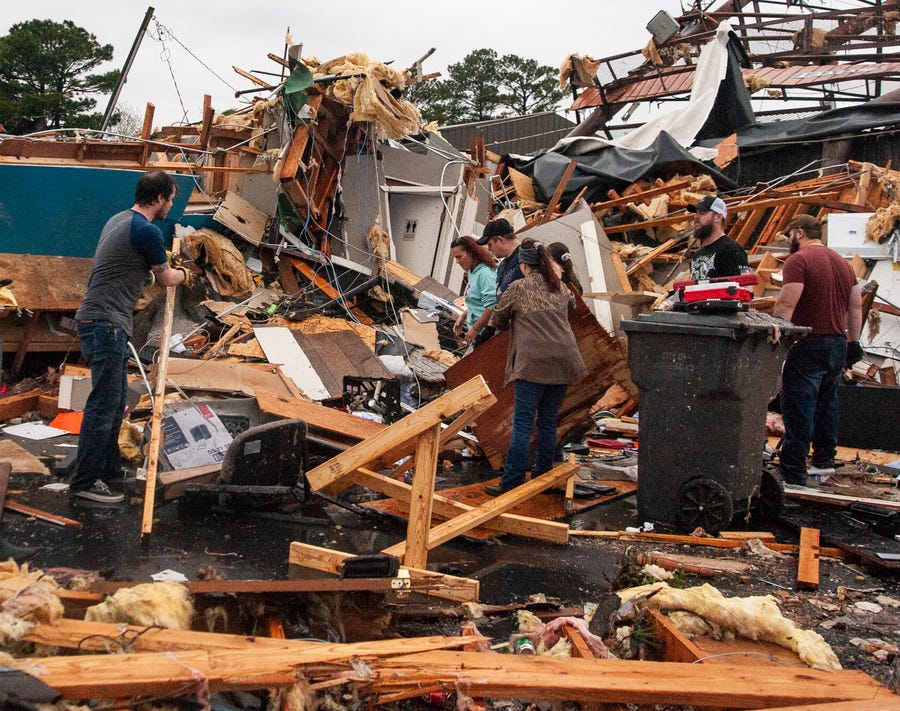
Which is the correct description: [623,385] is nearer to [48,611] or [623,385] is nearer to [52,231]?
[48,611]

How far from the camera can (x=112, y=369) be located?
5.25m

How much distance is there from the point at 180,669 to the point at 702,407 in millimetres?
3513

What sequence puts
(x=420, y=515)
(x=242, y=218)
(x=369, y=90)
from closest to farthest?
1. (x=420, y=515)
2. (x=369, y=90)
3. (x=242, y=218)

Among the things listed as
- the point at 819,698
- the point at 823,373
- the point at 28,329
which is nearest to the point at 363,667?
the point at 819,698

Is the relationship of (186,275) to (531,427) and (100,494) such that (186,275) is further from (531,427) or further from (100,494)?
(531,427)

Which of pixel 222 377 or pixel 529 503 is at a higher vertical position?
pixel 222 377

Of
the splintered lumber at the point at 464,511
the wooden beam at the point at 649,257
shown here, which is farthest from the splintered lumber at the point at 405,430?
the wooden beam at the point at 649,257

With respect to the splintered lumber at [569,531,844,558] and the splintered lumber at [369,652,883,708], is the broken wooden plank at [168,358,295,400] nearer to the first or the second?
the splintered lumber at [569,531,844,558]

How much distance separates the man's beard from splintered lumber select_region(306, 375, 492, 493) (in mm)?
2640

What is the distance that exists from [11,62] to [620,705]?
27.4 metres

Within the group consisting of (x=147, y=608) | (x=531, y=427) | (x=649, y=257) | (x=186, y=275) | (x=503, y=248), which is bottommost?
(x=147, y=608)

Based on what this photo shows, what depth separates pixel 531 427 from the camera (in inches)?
220

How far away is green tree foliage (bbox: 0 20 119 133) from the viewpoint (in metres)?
23.6

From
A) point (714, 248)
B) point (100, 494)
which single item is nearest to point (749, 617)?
point (714, 248)
